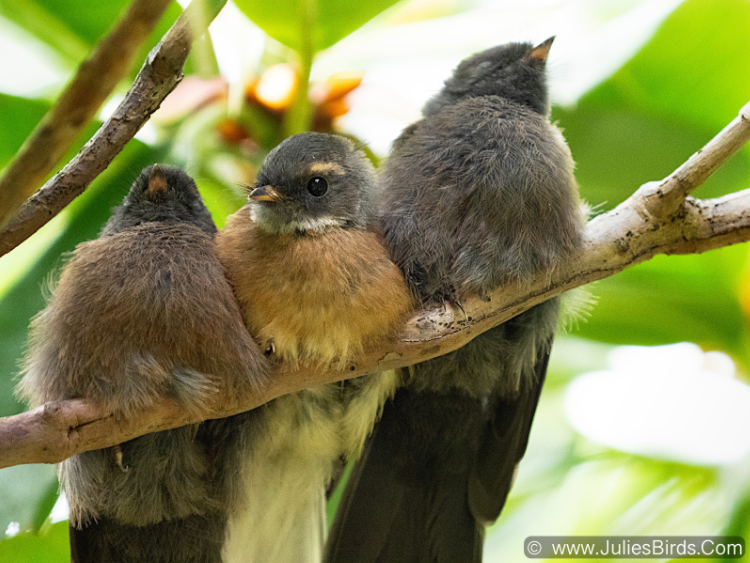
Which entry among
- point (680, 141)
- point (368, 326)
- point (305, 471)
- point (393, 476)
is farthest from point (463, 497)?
point (680, 141)

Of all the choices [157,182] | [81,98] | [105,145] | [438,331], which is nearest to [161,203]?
[157,182]

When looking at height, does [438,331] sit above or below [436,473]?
above

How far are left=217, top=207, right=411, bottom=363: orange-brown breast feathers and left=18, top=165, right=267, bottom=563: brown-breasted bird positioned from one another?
0.11 ft

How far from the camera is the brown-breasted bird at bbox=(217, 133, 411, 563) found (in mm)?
931

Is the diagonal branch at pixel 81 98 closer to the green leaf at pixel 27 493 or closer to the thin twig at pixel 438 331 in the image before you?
the thin twig at pixel 438 331

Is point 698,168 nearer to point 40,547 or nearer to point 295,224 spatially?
point 295,224

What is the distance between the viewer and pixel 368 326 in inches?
37.0

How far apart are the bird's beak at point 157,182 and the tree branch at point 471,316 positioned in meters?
0.32

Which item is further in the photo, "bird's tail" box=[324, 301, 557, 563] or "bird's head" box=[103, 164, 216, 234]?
"bird's tail" box=[324, 301, 557, 563]

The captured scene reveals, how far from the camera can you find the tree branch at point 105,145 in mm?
817

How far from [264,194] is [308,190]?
7cm

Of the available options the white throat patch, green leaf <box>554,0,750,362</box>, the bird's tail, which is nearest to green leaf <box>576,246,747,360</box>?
green leaf <box>554,0,750,362</box>

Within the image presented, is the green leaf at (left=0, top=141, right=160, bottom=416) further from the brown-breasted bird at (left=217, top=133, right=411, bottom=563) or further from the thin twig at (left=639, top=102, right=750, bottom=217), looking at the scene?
the thin twig at (left=639, top=102, right=750, bottom=217)

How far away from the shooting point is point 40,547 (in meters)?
1.27
